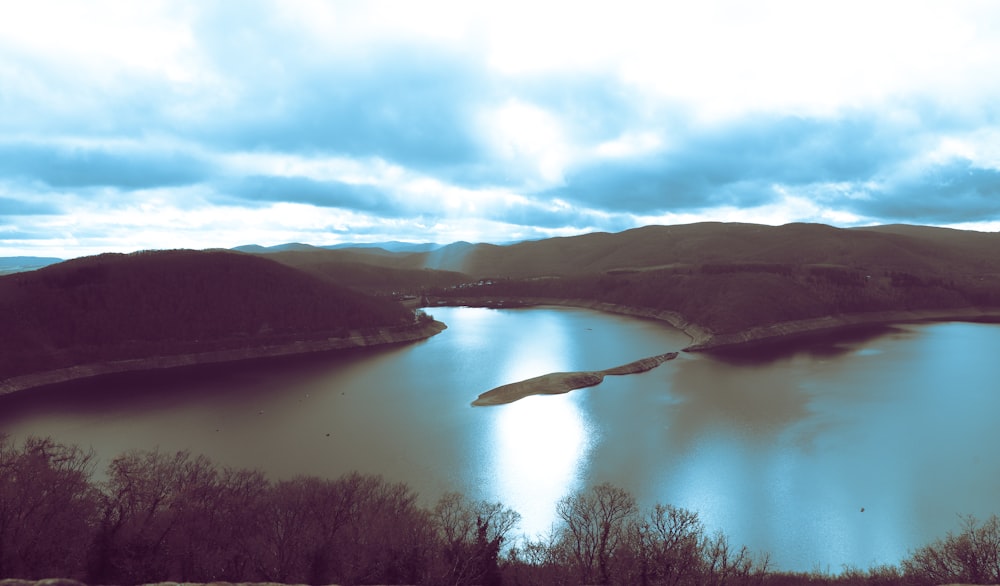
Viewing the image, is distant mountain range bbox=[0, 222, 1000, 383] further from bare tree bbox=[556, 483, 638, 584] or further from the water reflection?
bare tree bbox=[556, 483, 638, 584]

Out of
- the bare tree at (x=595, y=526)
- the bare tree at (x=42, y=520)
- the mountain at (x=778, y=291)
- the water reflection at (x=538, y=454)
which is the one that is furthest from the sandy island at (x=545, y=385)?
the mountain at (x=778, y=291)

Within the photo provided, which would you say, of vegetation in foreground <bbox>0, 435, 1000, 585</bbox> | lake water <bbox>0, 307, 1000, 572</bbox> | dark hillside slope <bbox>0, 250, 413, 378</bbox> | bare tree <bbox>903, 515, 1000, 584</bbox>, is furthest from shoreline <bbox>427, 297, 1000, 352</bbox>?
vegetation in foreground <bbox>0, 435, 1000, 585</bbox>

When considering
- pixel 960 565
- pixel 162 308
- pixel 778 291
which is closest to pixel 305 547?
pixel 960 565

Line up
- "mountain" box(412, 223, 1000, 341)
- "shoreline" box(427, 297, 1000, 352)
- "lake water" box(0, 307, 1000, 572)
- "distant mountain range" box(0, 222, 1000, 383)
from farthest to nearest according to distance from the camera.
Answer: "mountain" box(412, 223, 1000, 341)
"shoreline" box(427, 297, 1000, 352)
"distant mountain range" box(0, 222, 1000, 383)
"lake water" box(0, 307, 1000, 572)

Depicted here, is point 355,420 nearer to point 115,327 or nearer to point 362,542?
point 362,542

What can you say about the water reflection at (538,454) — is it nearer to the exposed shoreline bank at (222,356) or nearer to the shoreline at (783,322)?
the shoreline at (783,322)

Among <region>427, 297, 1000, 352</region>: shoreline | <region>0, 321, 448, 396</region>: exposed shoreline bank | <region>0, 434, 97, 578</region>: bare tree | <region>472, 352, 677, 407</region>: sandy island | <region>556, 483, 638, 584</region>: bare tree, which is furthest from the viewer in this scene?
<region>427, 297, 1000, 352</region>: shoreline
